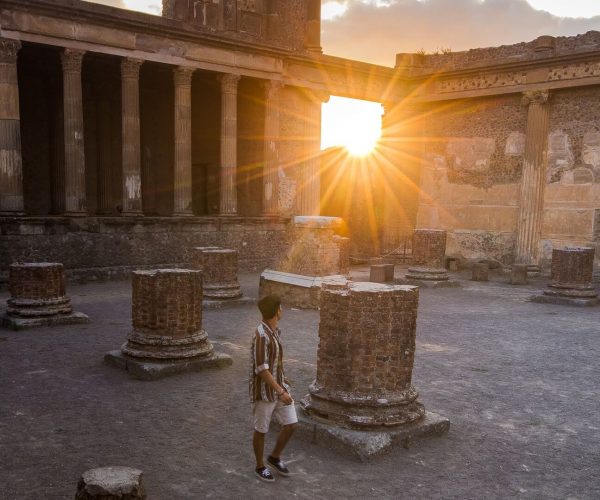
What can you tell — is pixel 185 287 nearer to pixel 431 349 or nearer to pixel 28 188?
pixel 431 349

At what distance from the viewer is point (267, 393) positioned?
12.4 feet

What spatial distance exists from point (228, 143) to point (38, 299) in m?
8.22

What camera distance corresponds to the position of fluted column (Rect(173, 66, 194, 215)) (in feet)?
48.2

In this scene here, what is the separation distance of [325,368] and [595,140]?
551 inches

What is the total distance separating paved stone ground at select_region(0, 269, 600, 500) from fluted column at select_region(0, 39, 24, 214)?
17.2 feet

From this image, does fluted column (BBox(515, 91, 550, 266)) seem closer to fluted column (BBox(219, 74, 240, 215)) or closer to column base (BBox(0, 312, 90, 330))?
fluted column (BBox(219, 74, 240, 215))

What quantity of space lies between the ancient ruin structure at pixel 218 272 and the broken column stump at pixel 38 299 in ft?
8.17

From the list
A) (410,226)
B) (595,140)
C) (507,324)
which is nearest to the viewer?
(507,324)

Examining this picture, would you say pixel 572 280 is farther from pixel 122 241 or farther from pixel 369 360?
pixel 122 241

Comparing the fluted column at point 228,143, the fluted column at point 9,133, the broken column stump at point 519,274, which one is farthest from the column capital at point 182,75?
the broken column stump at point 519,274

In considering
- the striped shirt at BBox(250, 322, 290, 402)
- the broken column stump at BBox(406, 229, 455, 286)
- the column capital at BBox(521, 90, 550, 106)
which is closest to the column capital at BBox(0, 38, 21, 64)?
the broken column stump at BBox(406, 229, 455, 286)

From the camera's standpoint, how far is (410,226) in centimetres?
1983

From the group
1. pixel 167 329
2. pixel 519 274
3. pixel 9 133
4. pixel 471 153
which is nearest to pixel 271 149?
pixel 471 153

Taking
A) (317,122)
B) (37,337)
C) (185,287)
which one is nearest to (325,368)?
(185,287)
